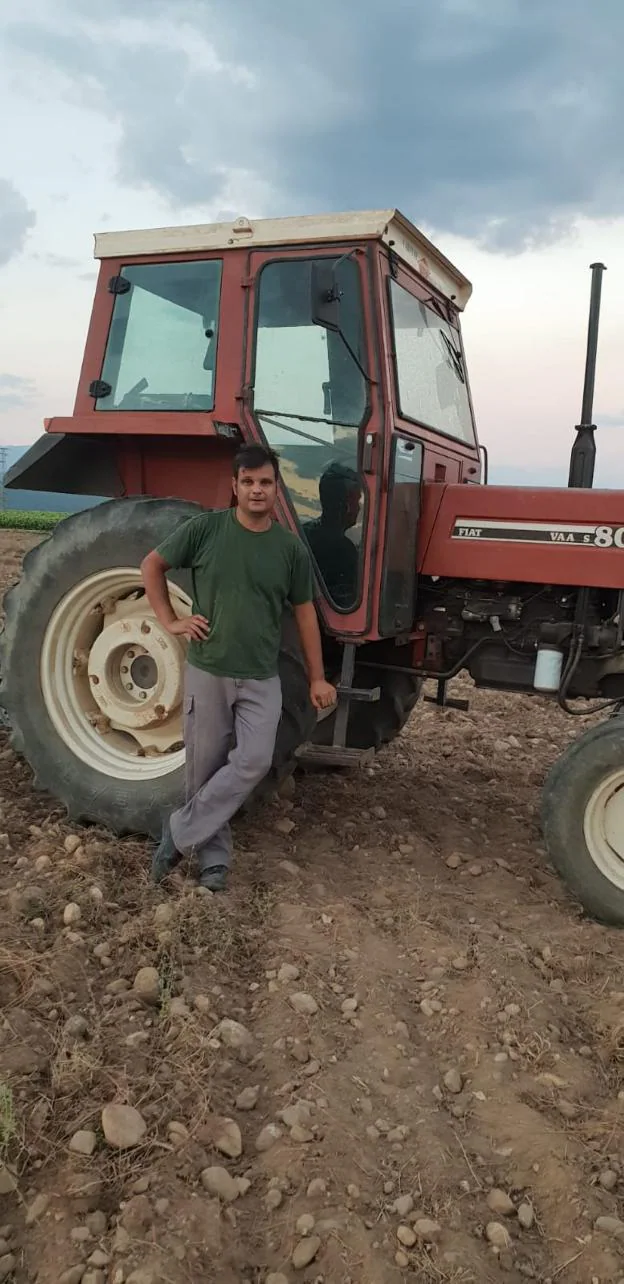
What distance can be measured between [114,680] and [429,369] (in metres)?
1.86

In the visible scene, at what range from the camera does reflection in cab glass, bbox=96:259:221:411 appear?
3785 mm

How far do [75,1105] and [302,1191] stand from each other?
55 centimetres

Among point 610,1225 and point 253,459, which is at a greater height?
point 253,459

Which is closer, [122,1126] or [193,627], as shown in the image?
[122,1126]

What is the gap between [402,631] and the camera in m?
3.83

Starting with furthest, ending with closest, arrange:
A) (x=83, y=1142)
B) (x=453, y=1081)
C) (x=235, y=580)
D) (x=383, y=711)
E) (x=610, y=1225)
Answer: (x=383, y=711) → (x=235, y=580) → (x=453, y=1081) → (x=83, y=1142) → (x=610, y=1225)

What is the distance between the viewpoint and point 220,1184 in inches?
75.0

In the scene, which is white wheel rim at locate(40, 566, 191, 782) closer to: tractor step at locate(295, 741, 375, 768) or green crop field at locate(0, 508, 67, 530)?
tractor step at locate(295, 741, 375, 768)

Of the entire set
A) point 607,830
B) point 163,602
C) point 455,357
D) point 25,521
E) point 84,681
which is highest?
point 25,521

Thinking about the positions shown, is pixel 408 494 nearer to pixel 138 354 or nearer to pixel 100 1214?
pixel 138 354

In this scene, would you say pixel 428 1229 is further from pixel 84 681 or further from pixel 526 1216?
pixel 84 681

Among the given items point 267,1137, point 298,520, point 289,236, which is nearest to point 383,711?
point 298,520

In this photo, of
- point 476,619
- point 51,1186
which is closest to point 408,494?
point 476,619

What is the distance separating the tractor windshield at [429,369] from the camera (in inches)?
148
